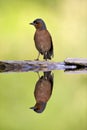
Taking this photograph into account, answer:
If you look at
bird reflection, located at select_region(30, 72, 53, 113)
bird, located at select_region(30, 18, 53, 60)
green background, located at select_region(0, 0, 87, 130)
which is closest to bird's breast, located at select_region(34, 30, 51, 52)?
bird, located at select_region(30, 18, 53, 60)

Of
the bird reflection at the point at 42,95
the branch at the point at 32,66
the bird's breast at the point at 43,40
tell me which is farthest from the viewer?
the bird's breast at the point at 43,40

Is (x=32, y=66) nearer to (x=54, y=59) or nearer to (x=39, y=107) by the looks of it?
(x=39, y=107)

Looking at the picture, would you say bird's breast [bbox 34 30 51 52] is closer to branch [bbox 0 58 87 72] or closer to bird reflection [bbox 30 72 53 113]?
branch [bbox 0 58 87 72]

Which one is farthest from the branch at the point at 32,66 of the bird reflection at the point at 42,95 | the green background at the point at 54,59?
the bird reflection at the point at 42,95

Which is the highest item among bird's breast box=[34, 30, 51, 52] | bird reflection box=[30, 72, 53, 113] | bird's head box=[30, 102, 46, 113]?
bird's breast box=[34, 30, 51, 52]

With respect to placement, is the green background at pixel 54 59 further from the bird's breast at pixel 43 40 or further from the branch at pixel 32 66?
the bird's breast at pixel 43 40

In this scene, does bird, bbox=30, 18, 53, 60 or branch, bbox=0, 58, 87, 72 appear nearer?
branch, bbox=0, 58, 87, 72

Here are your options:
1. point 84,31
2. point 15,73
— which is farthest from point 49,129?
point 84,31

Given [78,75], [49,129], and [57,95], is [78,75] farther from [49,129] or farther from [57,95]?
[49,129]

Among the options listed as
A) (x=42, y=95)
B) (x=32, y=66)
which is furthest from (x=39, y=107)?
(x=32, y=66)

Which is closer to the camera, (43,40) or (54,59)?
(43,40)
